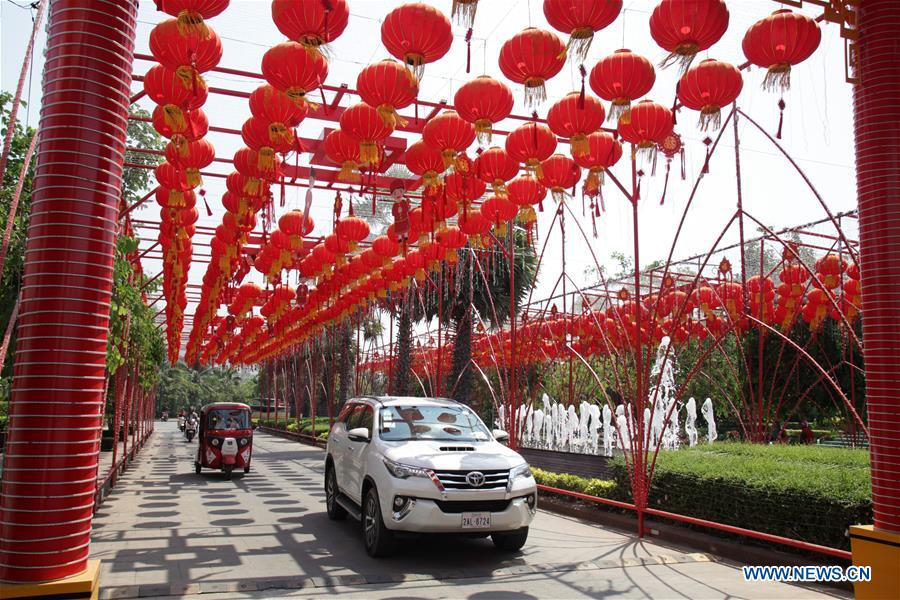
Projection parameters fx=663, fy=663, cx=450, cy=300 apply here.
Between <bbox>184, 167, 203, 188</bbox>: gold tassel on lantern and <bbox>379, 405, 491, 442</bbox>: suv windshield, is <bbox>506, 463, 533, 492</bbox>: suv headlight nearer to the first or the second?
<bbox>379, 405, 491, 442</bbox>: suv windshield

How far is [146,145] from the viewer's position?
16.8m

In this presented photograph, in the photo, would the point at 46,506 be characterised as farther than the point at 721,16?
No

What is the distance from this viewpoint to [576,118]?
759 centimetres

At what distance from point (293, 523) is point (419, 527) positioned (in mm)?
3847

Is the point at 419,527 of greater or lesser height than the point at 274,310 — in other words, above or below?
below

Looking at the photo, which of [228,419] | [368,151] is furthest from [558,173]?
[228,419]

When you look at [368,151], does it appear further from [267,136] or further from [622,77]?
[622,77]

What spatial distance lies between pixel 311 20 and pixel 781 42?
4.47 m

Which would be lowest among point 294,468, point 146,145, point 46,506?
point 294,468

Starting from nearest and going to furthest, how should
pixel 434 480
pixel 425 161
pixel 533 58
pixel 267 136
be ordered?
pixel 533 58 → pixel 434 480 → pixel 267 136 → pixel 425 161

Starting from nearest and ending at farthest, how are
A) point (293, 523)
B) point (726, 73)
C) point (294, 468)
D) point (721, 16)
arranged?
point (721, 16) < point (726, 73) < point (293, 523) < point (294, 468)

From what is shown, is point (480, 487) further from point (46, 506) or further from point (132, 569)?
point (46, 506)

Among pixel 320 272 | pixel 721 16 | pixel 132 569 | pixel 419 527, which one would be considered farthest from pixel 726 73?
pixel 320 272

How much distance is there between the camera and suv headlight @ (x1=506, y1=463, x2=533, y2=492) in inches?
302
